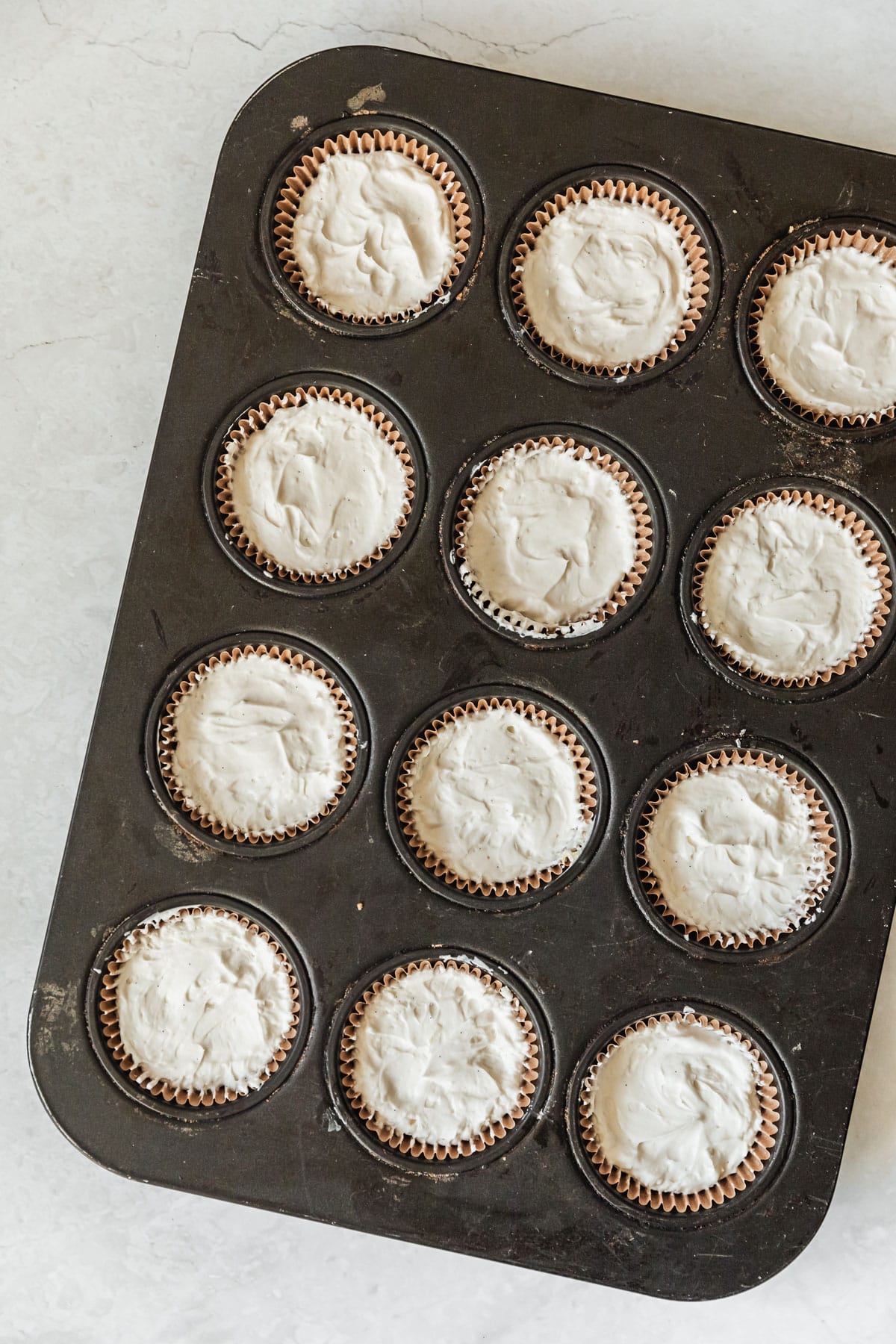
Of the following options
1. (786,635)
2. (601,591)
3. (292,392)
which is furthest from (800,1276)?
(292,392)

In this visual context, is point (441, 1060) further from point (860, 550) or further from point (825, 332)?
point (825, 332)

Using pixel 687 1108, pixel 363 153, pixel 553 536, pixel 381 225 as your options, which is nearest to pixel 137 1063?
pixel 687 1108

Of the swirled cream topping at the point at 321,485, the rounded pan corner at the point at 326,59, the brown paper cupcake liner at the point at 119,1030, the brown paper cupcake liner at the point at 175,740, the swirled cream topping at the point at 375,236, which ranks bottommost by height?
the brown paper cupcake liner at the point at 119,1030

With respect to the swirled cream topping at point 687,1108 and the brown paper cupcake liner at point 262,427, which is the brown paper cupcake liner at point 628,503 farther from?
the swirled cream topping at point 687,1108

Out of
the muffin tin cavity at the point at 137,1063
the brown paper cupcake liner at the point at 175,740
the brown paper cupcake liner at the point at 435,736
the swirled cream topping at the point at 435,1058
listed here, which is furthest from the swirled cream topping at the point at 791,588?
the muffin tin cavity at the point at 137,1063

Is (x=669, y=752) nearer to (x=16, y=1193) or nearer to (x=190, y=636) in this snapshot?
(x=190, y=636)

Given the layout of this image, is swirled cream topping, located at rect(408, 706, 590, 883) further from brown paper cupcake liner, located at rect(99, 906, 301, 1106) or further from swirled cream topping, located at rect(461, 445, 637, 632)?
brown paper cupcake liner, located at rect(99, 906, 301, 1106)

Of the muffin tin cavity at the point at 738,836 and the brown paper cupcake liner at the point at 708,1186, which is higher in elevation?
the muffin tin cavity at the point at 738,836
